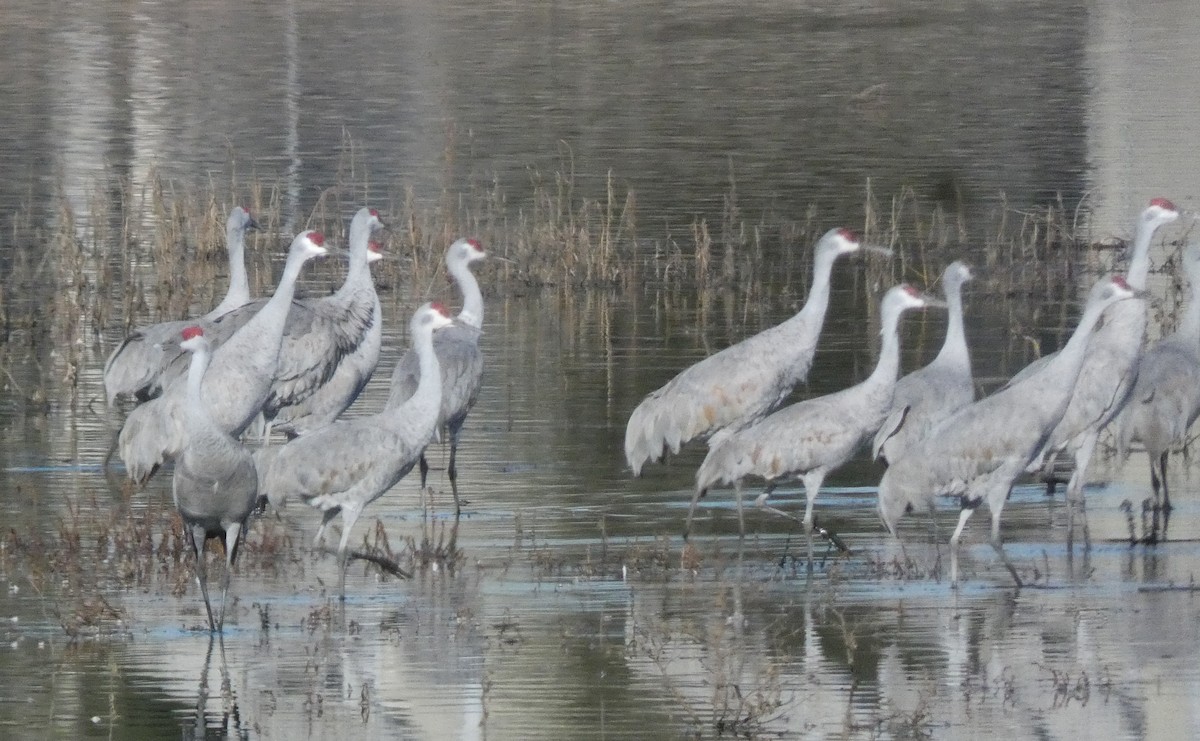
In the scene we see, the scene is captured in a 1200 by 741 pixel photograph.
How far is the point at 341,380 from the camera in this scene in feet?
40.7

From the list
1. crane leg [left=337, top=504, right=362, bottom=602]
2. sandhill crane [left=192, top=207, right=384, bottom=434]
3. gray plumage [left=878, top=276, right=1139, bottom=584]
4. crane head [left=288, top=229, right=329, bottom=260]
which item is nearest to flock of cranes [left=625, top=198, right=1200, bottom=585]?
gray plumage [left=878, top=276, right=1139, bottom=584]

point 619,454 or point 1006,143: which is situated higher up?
point 1006,143

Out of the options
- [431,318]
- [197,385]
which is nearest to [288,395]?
[431,318]

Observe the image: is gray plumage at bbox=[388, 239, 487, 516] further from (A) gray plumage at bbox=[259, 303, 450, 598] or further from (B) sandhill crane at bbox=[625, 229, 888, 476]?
(A) gray plumage at bbox=[259, 303, 450, 598]

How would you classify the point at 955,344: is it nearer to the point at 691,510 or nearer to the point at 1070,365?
the point at 1070,365

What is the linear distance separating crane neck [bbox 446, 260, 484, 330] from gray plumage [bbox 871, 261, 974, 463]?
256 cm

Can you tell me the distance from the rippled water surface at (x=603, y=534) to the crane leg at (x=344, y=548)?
0.35ft

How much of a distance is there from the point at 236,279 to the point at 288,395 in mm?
1039

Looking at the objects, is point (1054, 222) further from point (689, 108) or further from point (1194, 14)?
point (1194, 14)

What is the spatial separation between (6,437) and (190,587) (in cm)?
346

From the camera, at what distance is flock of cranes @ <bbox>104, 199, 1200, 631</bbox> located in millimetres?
9961

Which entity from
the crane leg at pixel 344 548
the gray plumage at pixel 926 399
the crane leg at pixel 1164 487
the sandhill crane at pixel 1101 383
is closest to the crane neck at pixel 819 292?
the gray plumage at pixel 926 399

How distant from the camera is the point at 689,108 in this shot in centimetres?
3167

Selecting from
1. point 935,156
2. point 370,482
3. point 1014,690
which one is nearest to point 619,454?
point 370,482
